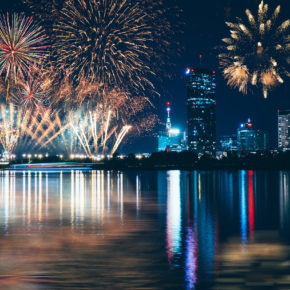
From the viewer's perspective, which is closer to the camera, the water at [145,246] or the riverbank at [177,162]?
the water at [145,246]

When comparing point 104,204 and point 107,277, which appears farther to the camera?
Result: point 104,204

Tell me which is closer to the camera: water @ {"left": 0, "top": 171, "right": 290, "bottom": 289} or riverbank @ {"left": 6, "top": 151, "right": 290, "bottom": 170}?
water @ {"left": 0, "top": 171, "right": 290, "bottom": 289}

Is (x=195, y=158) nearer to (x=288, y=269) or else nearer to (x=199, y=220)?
(x=199, y=220)

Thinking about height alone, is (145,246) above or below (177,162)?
below

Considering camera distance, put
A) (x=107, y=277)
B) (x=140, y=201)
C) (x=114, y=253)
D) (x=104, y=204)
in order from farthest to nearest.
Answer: (x=140, y=201)
(x=104, y=204)
(x=114, y=253)
(x=107, y=277)

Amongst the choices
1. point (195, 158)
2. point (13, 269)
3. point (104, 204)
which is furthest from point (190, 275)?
point (195, 158)

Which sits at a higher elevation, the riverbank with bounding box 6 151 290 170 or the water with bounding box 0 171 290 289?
the riverbank with bounding box 6 151 290 170

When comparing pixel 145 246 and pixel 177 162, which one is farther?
pixel 177 162

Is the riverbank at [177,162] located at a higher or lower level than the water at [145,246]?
higher
